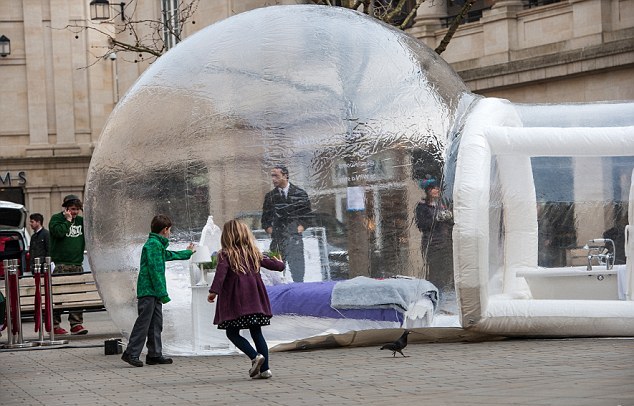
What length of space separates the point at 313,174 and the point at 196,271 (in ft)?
4.81

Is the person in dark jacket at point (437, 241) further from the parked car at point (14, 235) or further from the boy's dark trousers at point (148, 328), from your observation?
the parked car at point (14, 235)

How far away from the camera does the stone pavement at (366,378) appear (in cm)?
1055

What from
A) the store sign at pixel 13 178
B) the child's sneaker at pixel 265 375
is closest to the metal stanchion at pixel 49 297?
the child's sneaker at pixel 265 375

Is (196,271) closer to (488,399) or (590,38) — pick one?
(488,399)

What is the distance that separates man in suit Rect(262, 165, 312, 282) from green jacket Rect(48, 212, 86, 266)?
250 inches

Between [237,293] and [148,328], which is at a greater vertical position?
[237,293]

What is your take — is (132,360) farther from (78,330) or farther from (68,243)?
(68,243)

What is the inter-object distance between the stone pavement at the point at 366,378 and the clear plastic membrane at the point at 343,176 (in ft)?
1.82

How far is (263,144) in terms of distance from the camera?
14.5m

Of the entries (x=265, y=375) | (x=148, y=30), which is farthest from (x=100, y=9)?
(x=265, y=375)

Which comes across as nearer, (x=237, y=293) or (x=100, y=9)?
(x=237, y=293)

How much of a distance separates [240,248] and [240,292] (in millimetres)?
369

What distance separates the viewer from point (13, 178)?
51.9 meters

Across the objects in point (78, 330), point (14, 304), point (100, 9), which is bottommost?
point (78, 330)
